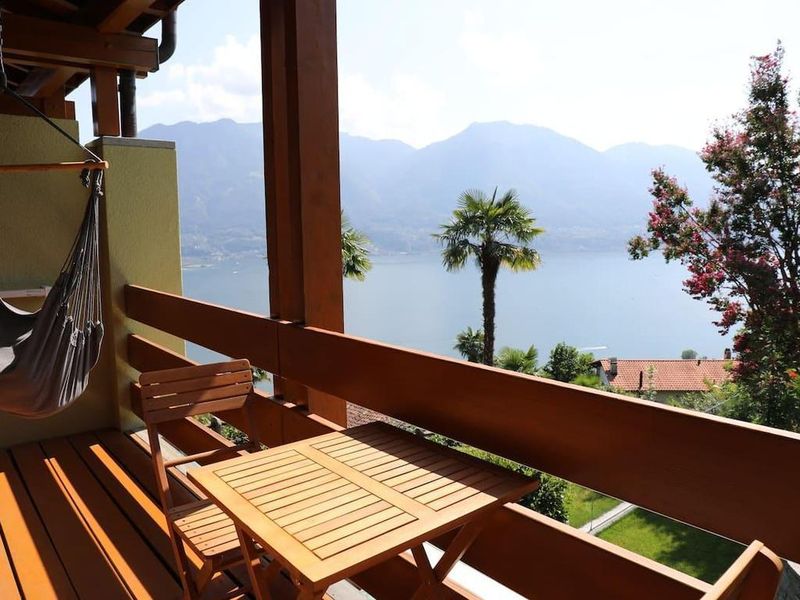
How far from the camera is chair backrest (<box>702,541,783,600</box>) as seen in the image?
2.41ft

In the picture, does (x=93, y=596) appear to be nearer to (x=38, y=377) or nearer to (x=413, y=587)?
(x=38, y=377)

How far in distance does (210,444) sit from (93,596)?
1.08m

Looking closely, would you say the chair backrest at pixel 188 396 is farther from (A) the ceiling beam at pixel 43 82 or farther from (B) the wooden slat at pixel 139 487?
(A) the ceiling beam at pixel 43 82

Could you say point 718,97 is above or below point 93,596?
above

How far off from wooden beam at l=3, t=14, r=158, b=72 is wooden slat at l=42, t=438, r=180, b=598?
94.3 inches

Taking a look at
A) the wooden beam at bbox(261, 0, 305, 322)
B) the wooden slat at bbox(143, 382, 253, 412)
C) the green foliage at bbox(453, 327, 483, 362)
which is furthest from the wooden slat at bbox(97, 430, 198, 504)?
the green foliage at bbox(453, 327, 483, 362)

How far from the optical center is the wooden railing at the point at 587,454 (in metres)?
1.05

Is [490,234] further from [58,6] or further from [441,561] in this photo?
[441,561]

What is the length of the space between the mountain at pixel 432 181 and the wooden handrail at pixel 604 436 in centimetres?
8430

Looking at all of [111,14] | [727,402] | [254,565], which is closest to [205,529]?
[254,565]

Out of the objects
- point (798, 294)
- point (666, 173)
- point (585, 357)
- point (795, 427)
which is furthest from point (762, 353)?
point (585, 357)

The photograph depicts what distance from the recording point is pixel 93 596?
214 centimetres

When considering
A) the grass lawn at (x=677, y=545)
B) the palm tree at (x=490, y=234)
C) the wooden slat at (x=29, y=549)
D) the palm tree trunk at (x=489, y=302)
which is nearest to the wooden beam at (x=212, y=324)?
the wooden slat at (x=29, y=549)

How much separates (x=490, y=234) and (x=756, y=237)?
7.21m
